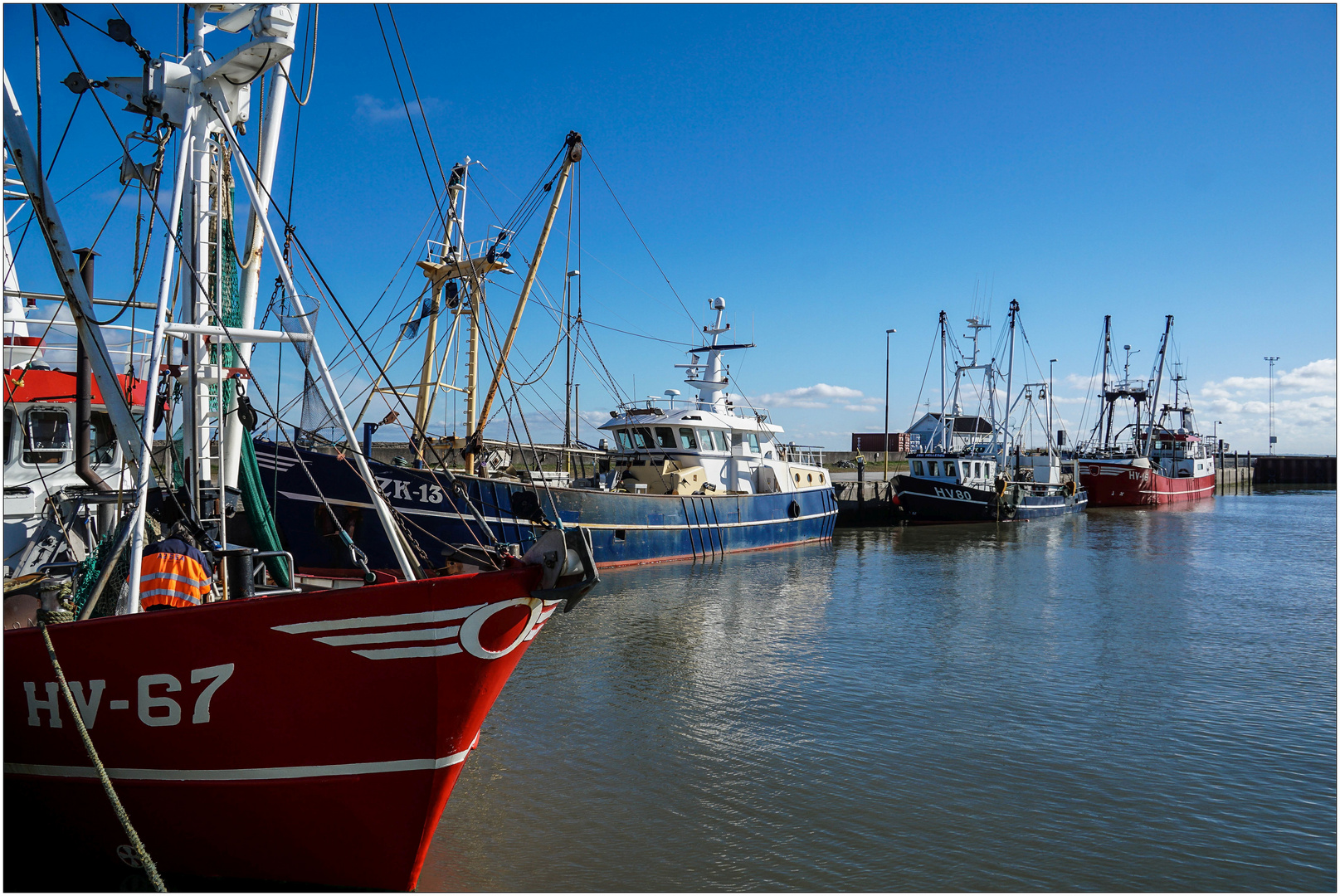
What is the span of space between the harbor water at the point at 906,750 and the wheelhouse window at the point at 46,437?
604 cm

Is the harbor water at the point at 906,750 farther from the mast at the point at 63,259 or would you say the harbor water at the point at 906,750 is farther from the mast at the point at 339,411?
the mast at the point at 63,259

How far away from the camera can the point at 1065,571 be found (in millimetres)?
21656

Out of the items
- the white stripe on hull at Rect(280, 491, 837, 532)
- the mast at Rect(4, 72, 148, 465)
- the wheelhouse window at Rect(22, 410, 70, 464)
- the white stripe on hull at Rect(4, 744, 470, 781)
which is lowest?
the white stripe on hull at Rect(4, 744, 470, 781)

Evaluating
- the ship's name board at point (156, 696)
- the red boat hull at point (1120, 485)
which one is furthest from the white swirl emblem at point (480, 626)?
the red boat hull at point (1120, 485)

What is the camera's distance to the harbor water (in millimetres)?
6078

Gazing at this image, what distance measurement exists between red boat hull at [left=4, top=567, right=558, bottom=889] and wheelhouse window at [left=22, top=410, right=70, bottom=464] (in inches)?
222

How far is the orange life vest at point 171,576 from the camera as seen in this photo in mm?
5328

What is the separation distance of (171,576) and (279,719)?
1.31 m

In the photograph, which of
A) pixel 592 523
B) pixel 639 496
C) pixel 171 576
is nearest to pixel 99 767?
pixel 171 576

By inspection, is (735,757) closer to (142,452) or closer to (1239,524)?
(142,452)

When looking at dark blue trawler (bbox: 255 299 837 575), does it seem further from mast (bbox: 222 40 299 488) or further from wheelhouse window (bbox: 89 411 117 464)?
mast (bbox: 222 40 299 488)

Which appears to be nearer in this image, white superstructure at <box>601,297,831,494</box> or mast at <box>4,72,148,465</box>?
mast at <box>4,72,148,465</box>

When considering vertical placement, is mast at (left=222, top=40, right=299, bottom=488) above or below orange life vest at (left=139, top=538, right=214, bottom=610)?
above

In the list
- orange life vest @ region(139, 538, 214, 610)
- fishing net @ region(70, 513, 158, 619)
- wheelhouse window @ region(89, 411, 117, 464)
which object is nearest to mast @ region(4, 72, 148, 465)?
fishing net @ region(70, 513, 158, 619)
